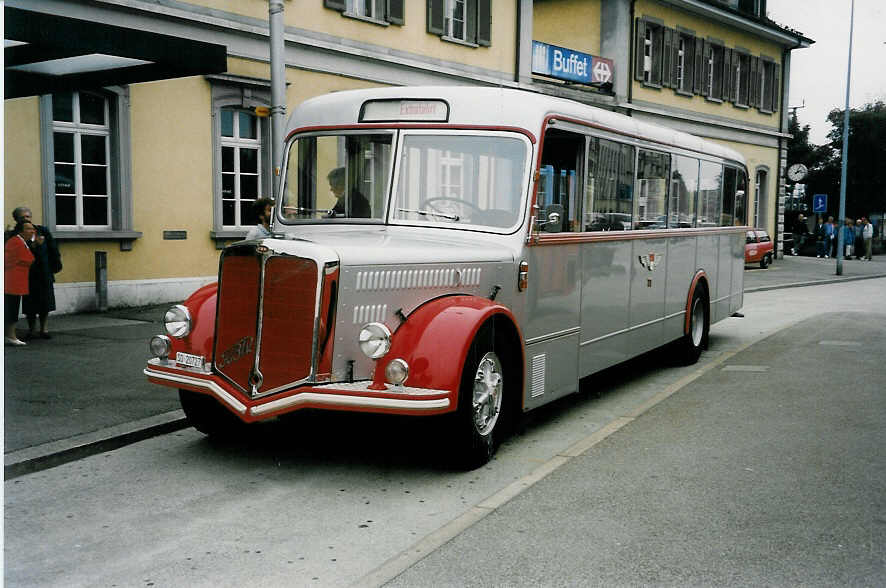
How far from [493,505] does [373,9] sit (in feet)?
51.2

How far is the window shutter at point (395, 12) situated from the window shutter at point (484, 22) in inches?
109

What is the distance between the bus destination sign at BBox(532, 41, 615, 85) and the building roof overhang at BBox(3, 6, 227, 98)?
14943mm

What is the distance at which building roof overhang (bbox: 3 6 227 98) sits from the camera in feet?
28.1

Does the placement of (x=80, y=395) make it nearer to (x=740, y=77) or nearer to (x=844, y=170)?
(x=844, y=170)

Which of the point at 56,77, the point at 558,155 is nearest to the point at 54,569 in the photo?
the point at 558,155

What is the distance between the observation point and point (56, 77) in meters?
10.9

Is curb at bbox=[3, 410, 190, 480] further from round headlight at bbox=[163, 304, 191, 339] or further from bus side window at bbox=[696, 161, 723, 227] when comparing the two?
bus side window at bbox=[696, 161, 723, 227]

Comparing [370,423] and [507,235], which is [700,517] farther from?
[370,423]

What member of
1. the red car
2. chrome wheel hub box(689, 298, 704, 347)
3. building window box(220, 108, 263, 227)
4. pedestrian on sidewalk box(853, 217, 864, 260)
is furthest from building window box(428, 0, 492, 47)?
pedestrian on sidewalk box(853, 217, 864, 260)

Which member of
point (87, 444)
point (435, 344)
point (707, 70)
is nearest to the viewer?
point (435, 344)

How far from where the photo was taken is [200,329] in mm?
6145

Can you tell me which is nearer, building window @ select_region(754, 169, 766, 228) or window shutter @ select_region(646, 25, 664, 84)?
window shutter @ select_region(646, 25, 664, 84)

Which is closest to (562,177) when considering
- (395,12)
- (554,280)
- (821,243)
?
(554,280)

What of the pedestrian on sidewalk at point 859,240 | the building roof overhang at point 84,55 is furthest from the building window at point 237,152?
the pedestrian on sidewalk at point 859,240
